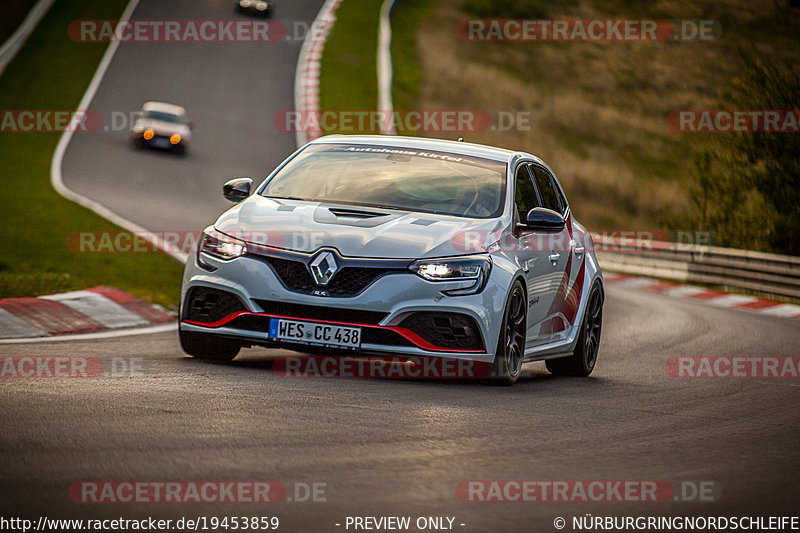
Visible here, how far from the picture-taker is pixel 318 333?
8211 mm

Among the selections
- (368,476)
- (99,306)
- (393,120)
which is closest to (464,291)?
(368,476)

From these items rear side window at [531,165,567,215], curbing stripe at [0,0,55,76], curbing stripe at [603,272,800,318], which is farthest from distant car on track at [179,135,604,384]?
curbing stripe at [0,0,55,76]

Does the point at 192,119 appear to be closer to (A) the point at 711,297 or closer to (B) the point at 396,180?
(A) the point at 711,297

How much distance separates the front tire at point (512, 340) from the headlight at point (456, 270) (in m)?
0.31

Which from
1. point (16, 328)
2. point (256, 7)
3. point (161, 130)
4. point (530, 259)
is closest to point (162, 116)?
point (161, 130)

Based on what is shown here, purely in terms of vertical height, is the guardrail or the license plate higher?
the license plate

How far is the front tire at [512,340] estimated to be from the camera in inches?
334

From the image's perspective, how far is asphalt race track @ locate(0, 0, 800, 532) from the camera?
501 cm

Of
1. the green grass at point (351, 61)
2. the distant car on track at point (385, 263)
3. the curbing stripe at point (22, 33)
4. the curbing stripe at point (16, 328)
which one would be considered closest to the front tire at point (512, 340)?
the distant car on track at point (385, 263)

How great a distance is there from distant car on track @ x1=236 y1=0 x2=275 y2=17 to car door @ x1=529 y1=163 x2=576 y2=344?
147 ft

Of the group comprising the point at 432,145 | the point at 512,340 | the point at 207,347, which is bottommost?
the point at 207,347

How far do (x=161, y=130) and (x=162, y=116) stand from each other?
0.88m

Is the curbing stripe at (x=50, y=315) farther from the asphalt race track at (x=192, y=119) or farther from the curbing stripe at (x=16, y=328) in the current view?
the asphalt race track at (x=192, y=119)

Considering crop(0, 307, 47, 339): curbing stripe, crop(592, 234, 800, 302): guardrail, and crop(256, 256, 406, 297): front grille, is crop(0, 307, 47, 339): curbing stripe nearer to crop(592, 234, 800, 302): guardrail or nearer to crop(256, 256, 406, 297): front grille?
crop(256, 256, 406, 297): front grille
